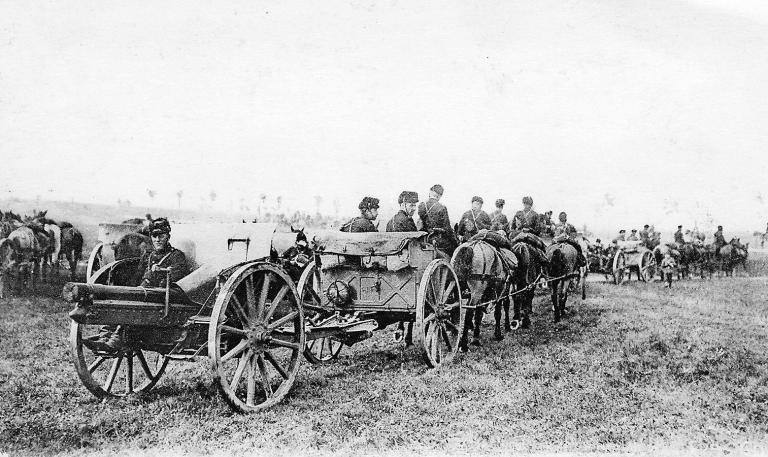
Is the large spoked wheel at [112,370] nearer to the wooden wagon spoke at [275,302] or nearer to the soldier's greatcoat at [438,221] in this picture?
the wooden wagon spoke at [275,302]

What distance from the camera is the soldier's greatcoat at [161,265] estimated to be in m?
5.73

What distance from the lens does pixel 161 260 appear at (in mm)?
5801

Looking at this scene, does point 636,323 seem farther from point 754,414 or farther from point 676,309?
point 754,414

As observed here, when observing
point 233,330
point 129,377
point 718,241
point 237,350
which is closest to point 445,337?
point 237,350

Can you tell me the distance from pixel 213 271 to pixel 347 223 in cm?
305

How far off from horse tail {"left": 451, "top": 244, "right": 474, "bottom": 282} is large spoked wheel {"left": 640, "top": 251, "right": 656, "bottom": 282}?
14.1 meters

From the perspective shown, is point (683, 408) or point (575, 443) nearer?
point (575, 443)

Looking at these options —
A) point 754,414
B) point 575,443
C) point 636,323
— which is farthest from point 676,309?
point 575,443

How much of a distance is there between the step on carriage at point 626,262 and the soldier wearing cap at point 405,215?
43.7ft

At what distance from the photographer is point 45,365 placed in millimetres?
7422

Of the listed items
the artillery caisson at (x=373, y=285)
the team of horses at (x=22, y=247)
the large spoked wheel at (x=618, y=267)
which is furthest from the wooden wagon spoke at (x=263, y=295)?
the large spoked wheel at (x=618, y=267)

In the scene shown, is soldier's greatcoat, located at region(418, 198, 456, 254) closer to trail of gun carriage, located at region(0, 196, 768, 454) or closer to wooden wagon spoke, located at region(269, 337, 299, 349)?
trail of gun carriage, located at region(0, 196, 768, 454)

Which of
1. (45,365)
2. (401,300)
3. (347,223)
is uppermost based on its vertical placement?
(347,223)

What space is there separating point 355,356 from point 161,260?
3687 mm
